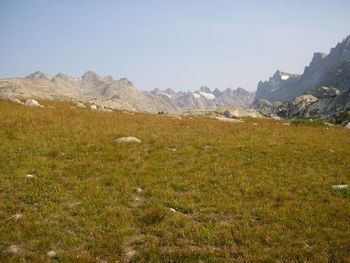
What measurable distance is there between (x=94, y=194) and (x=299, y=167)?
10010 millimetres

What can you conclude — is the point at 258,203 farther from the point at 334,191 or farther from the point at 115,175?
the point at 115,175

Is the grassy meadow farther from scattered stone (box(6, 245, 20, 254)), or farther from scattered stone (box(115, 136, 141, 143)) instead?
scattered stone (box(115, 136, 141, 143))

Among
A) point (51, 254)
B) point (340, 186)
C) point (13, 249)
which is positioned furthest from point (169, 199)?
point (340, 186)

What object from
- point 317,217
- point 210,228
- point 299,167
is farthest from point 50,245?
point 299,167

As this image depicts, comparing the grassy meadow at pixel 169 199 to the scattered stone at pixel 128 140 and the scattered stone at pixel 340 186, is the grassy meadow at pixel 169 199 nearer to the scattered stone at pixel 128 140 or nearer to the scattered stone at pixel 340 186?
the scattered stone at pixel 340 186

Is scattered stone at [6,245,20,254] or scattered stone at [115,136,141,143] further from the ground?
scattered stone at [115,136,141,143]

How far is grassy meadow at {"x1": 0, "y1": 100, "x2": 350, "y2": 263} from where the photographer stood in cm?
1016

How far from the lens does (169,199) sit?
534 inches

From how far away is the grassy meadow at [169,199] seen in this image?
1016 centimetres

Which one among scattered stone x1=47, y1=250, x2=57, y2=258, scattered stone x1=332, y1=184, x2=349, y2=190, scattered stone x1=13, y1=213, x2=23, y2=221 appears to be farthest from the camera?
scattered stone x1=332, y1=184, x2=349, y2=190

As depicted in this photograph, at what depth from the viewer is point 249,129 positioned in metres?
29.2

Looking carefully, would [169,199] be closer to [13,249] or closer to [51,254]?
[51,254]

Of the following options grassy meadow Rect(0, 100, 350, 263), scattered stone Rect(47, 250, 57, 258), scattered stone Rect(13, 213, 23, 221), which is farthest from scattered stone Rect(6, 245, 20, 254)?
scattered stone Rect(13, 213, 23, 221)

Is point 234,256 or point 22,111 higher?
point 22,111
